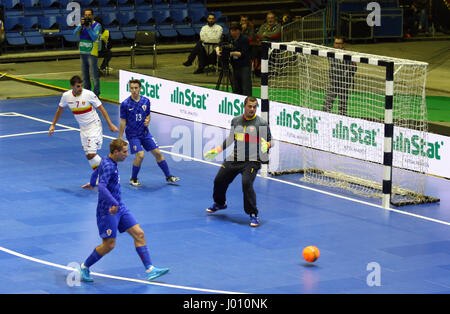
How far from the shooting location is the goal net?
16.7 m

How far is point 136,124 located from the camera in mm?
16547

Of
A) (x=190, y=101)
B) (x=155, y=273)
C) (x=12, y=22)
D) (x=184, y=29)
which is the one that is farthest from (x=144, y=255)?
(x=184, y=29)

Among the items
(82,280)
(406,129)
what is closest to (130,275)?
(82,280)

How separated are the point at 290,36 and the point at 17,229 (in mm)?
19088

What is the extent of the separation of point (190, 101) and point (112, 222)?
39.5ft

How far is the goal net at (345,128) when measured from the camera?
16719 millimetres

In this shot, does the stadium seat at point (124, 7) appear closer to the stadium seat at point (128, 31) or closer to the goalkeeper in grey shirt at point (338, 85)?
the stadium seat at point (128, 31)

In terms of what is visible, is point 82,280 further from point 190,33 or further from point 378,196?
point 190,33

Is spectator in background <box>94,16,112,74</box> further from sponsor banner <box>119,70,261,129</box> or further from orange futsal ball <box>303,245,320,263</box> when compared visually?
orange futsal ball <box>303,245,320,263</box>

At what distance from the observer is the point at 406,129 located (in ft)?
56.4

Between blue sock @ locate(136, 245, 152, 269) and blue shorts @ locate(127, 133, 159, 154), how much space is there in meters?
5.22

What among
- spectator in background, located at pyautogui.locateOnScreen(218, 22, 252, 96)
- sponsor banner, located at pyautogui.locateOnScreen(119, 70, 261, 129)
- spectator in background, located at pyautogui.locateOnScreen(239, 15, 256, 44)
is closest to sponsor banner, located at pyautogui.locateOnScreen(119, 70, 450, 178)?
sponsor banner, located at pyautogui.locateOnScreen(119, 70, 261, 129)
